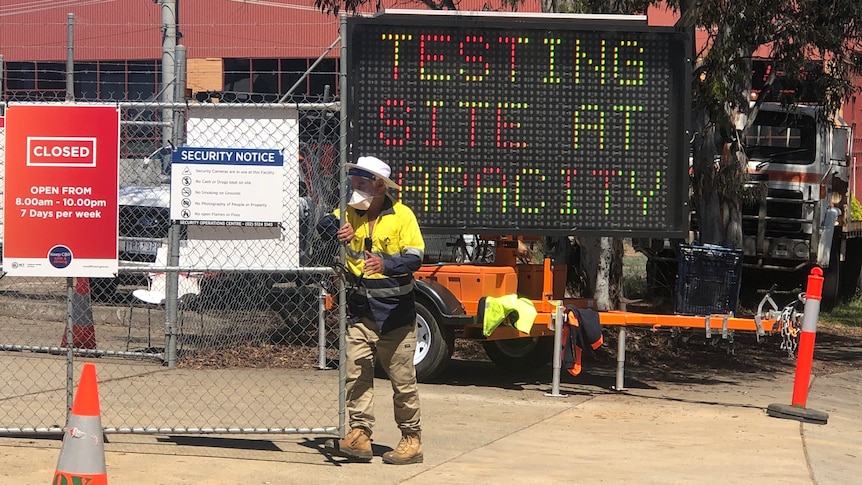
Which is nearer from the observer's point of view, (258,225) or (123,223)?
(258,225)

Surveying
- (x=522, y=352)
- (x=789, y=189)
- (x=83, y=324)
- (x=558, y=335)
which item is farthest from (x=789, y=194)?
(x=83, y=324)

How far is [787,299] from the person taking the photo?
784 inches

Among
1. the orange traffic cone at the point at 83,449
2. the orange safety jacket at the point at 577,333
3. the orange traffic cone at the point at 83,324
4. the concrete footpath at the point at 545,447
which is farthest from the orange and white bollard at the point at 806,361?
the orange traffic cone at the point at 83,324

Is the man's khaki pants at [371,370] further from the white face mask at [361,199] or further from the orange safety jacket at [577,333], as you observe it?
the orange safety jacket at [577,333]

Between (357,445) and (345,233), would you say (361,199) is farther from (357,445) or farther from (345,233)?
(357,445)

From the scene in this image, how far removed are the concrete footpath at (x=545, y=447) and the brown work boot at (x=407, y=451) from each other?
63mm

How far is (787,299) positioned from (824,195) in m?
3.57

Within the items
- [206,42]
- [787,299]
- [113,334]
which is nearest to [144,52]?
[206,42]

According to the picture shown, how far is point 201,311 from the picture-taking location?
11.8 meters

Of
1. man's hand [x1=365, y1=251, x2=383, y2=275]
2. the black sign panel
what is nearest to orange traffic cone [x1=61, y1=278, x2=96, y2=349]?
the black sign panel

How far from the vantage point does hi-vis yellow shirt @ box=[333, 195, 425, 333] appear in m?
7.23

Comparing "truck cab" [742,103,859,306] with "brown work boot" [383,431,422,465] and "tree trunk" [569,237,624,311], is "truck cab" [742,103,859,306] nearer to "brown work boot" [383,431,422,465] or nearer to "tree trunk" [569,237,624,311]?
"tree trunk" [569,237,624,311]

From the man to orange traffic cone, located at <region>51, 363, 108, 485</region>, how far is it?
1.73 m

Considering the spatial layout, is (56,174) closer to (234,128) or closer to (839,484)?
(234,128)
